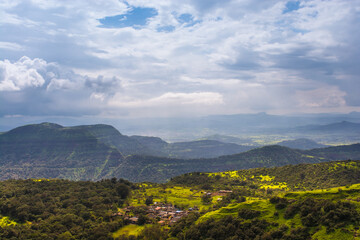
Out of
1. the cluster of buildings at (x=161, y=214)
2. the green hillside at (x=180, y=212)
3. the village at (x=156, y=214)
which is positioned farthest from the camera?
the cluster of buildings at (x=161, y=214)

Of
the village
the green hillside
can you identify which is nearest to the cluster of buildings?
the village

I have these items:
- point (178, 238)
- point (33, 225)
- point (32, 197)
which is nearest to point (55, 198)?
point (32, 197)

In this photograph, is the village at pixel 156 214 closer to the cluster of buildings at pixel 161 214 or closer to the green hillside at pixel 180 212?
the cluster of buildings at pixel 161 214

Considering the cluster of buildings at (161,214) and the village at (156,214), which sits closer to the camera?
the village at (156,214)

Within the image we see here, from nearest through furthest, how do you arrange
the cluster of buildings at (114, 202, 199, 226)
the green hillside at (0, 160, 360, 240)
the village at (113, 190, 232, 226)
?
the green hillside at (0, 160, 360, 240) < the village at (113, 190, 232, 226) < the cluster of buildings at (114, 202, 199, 226)

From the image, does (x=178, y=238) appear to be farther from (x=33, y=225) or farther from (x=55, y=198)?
(x=55, y=198)

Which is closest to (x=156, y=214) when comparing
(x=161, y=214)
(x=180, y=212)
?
(x=161, y=214)

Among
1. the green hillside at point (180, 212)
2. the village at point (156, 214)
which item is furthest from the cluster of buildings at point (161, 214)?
the green hillside at point (180, 212)

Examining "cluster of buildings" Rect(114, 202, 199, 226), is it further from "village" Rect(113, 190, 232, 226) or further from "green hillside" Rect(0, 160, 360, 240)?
"green hillside" Rect(0, 160, 360, 240)
